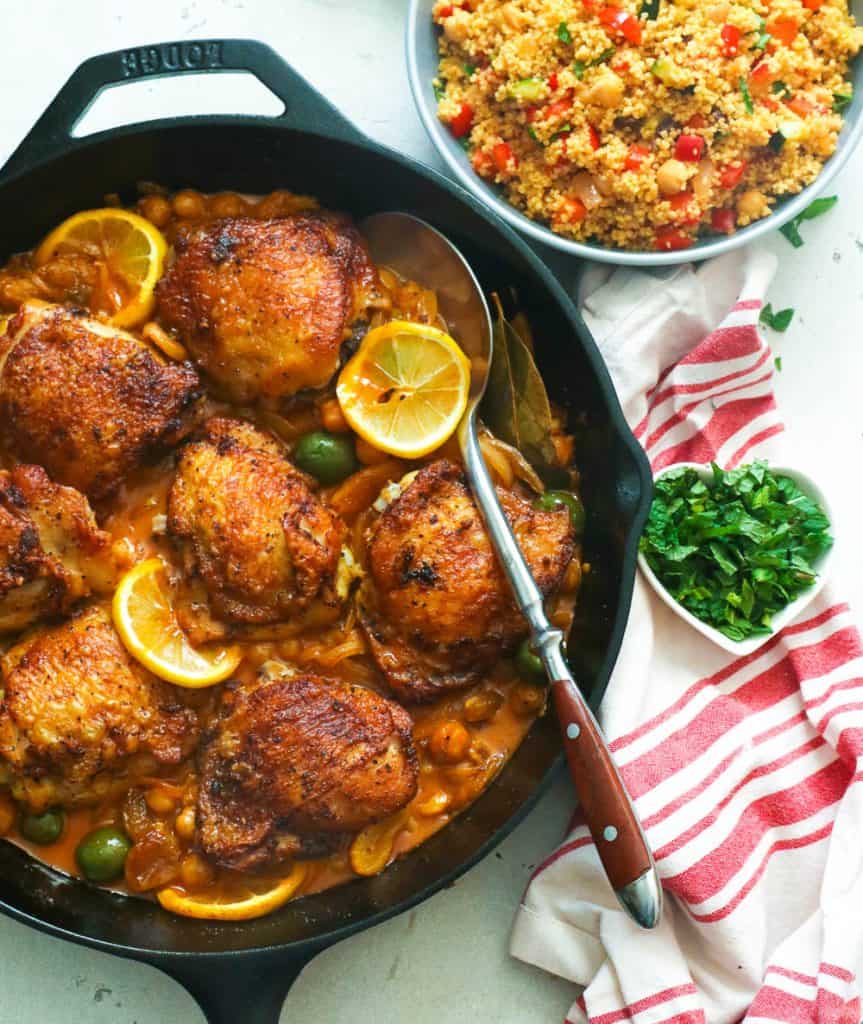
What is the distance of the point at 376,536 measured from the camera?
3547 mm

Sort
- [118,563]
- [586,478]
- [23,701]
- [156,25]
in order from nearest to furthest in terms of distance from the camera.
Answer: [23,701] < [118,563] < [586,478] < [156,25]

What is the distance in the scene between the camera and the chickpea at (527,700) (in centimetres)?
367

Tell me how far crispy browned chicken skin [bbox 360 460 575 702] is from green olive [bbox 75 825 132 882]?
1.02 m

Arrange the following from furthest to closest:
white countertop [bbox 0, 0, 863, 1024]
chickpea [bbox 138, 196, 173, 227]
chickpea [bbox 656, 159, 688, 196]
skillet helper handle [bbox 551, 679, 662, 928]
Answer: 1. white countertop [bbox 0, 0, 863, 1024]
2. chickpea [bbox 138, 196, 173, 227]
3. chickpea [bbox 656, 159, 688, 196]
4. skillet helper handle [bbox 551, 679, 662, 928]

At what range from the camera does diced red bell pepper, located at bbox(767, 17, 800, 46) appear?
3.57 meters

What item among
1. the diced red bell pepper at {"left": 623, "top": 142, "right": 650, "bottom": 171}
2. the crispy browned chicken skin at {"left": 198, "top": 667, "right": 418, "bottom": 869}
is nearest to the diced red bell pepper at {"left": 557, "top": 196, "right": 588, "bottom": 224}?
the diced red bell pepper at {"left": 623, "top": 142, "right": 650, "bottom": 171}

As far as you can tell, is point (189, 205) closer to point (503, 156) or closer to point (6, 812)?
point (503, 156)

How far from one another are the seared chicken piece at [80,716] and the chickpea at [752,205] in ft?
8.11

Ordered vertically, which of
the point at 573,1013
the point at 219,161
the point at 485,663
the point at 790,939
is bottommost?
the point at 573,1013

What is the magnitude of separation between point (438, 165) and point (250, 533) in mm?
1595

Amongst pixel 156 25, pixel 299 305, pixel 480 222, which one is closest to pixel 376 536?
pixel 299 305

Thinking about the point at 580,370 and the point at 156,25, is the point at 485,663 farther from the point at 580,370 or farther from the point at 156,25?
the point at 156,25

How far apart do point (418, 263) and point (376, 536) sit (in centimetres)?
99

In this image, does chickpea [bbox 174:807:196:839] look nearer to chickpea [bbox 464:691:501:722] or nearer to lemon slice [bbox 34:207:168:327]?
chickpea [bbox 464:691:501:722]
